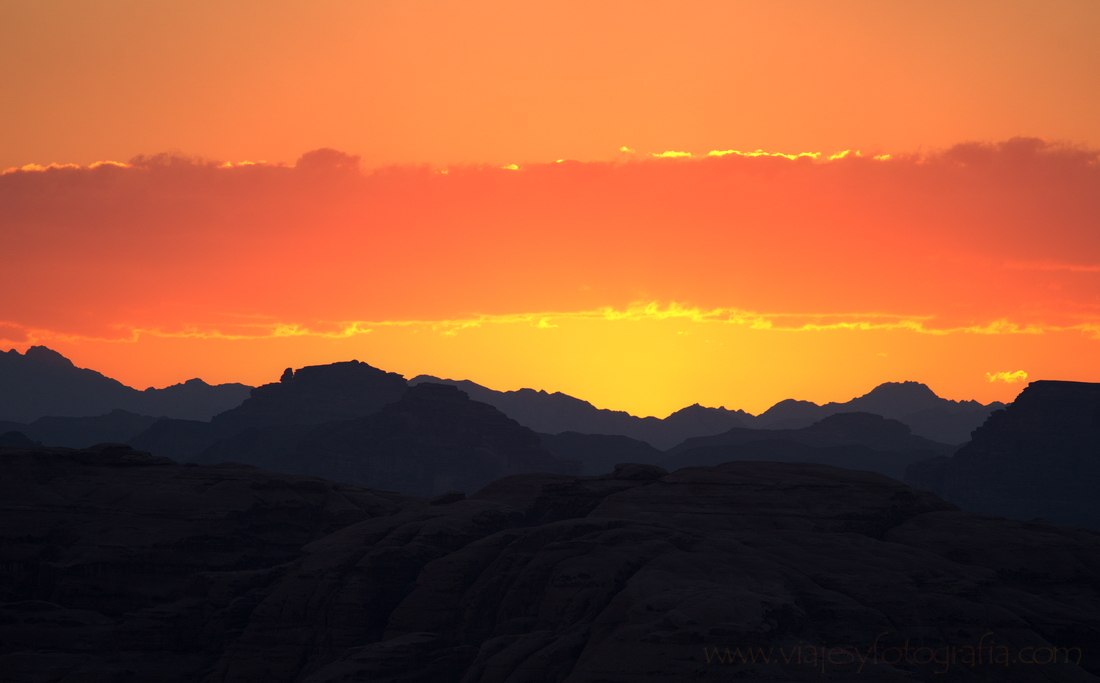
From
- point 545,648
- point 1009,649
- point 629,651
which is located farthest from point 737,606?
point 1009,649

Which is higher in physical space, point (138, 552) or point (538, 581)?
point (138, 552)

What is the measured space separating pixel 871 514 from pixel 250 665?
47.0 meters

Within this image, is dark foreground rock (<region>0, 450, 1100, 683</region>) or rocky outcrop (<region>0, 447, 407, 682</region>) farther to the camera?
rocky outcrop (<region>0, 447, 407, 682</region>)

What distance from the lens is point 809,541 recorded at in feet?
284

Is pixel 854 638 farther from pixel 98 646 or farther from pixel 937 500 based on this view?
pixel 98 646

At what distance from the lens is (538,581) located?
84.0 metres

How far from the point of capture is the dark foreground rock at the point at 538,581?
71812 millimetres

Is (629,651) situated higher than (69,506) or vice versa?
(69,506)

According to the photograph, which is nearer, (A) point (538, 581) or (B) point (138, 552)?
(A) point (538, 581)

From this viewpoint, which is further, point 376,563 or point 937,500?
point 937,500

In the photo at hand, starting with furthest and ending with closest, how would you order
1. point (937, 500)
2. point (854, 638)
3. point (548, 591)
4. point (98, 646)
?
1. point (937, 500)
2. point (98, 646)
3. point (548, 591)
4. point (854, 638)

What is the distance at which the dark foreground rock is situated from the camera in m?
71.8

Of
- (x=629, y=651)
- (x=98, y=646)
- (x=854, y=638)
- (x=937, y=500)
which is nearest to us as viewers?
(x=629, y=651)

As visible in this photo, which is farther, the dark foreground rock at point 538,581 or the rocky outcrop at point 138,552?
the rocky outcrop at point 138,552
